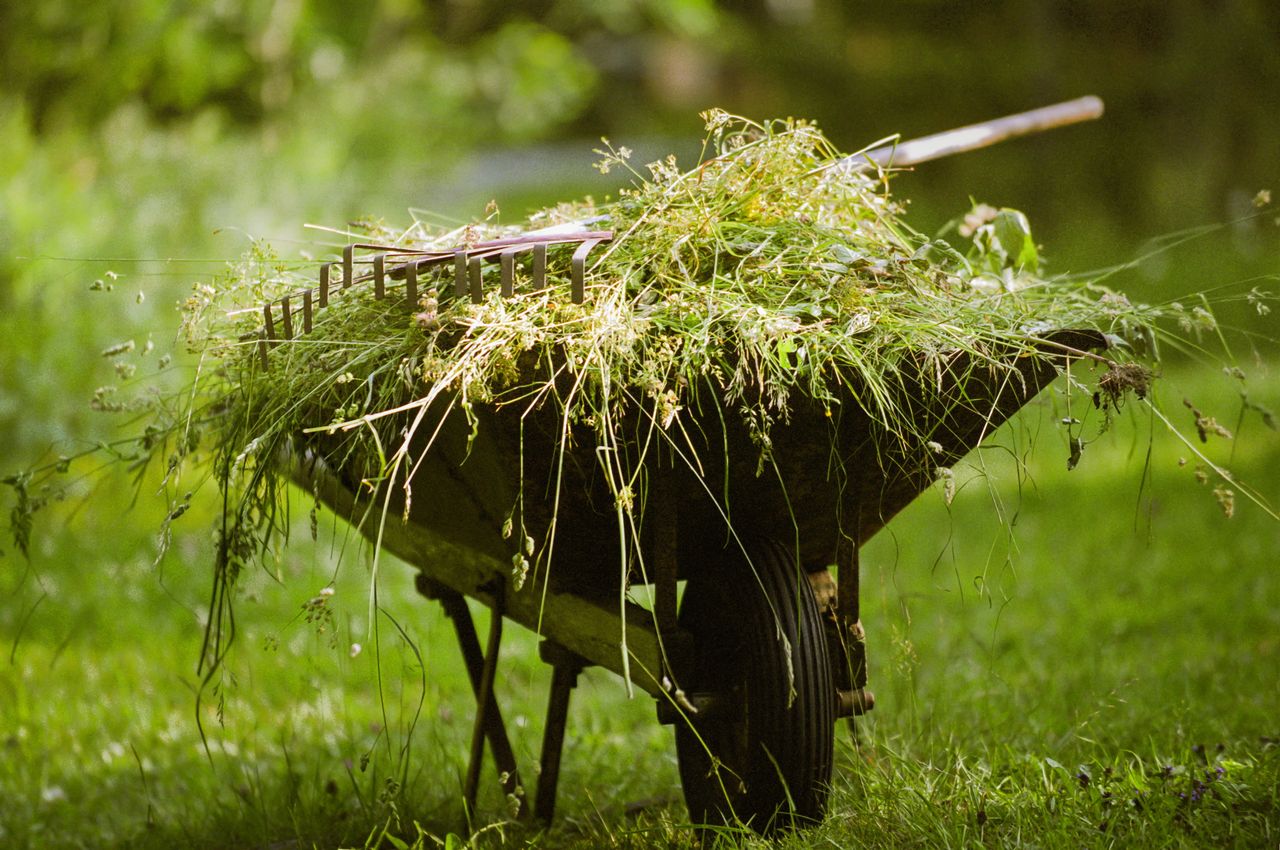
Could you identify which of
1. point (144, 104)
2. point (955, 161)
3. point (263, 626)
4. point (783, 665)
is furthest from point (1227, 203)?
point (783, 665)

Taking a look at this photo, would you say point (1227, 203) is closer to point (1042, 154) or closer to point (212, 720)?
point (1042, 154)

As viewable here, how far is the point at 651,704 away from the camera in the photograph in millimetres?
4035

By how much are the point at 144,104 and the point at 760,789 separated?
8.29 metres

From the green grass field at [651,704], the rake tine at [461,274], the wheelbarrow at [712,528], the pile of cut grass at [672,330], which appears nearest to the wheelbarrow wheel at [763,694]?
the wheelbarrow at [712,528]

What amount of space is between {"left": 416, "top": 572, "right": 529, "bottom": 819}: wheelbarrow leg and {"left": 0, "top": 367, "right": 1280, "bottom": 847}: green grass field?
0.33 ft

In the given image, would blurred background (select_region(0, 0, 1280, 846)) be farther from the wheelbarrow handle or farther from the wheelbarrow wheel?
the wheelbarrow handle

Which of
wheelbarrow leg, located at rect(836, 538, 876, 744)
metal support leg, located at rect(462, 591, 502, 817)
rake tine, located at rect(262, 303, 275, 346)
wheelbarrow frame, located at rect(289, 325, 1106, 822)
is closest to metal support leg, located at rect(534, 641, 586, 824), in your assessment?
wheelbarrow frame, located at rect(289, 325, 1106, 822)

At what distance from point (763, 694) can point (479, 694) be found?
81cm

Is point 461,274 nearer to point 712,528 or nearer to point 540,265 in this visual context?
point 540,265

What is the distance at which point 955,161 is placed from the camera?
16.9m

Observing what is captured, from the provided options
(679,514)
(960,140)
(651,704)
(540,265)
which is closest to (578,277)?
(540,265)

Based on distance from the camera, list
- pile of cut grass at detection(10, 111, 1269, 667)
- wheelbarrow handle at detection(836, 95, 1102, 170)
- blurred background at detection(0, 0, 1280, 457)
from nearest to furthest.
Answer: pile of cut grass at detection(10, 111, 1269, 667) < wheelbarrow handle at detection(836, 95, 1102, 170) < blurred background at detection(0, 0, 1280, 457)

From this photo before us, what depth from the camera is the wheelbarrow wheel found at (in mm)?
2258

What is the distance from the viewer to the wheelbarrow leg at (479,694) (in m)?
2.73
